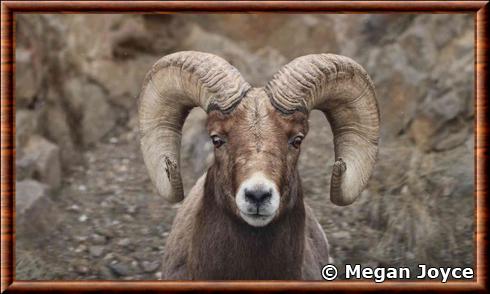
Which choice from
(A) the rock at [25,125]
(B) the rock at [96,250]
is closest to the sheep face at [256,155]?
(B) the rock at [96,250]

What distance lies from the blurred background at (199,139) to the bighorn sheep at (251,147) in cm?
95

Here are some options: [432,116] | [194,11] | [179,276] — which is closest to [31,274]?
[179,276]

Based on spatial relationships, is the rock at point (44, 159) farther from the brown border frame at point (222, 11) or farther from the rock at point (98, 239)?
the brown border frame at point (222, 11)

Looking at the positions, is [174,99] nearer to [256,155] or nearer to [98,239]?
[256,155]

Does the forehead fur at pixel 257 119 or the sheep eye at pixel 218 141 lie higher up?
the forehead fur at pixel 257 119

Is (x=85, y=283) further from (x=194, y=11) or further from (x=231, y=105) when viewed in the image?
(x=194, y=11)

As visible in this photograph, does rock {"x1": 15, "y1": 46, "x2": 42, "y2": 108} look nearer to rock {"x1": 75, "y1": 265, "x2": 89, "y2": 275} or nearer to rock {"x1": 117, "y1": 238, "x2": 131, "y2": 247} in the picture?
rock {"x1": 117, "y1": 238, "x2": 131, "y2": 247}

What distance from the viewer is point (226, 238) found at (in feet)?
14.9

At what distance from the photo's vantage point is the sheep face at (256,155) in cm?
390

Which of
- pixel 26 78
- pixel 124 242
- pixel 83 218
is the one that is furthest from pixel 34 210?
pixel 26 78

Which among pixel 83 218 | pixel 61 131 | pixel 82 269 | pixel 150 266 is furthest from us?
pixel 61 131

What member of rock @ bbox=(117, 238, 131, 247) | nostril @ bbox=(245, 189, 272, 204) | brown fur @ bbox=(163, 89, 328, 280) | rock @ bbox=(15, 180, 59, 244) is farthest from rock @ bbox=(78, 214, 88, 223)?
nostril @ bbox=(245, 189, 272, 204)

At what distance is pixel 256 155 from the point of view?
13.4 feet

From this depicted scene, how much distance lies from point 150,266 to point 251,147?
2.30 meters
